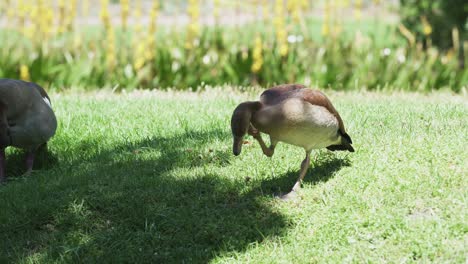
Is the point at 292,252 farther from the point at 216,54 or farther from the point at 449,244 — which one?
the point at 216,54

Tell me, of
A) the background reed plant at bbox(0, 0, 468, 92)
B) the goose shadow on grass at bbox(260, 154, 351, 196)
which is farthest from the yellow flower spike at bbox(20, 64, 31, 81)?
the goose shadow on grass at bbox(260, 154, 351, 196)

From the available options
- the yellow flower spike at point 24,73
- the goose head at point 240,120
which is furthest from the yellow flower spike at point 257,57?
the goose head at point 240,120

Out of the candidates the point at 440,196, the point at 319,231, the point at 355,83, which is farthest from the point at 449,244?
the point at 355,83

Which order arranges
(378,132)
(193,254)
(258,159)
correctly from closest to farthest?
(193,254)
(258,159)
(378,132)

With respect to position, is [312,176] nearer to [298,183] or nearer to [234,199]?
[298,183]

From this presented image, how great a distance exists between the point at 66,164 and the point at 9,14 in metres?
5.37

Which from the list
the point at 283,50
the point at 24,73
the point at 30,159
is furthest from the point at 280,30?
the point at 30,159

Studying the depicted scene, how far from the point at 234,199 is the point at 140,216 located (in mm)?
706

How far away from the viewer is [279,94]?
4641 millimetres

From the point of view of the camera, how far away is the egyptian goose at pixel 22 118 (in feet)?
17.4

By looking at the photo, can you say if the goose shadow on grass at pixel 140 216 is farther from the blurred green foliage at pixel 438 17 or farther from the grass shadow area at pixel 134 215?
the blurred green foliage at pixel 438 17

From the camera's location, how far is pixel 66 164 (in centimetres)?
575

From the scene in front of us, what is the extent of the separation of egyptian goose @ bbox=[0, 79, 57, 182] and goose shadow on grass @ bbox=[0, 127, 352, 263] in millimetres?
348

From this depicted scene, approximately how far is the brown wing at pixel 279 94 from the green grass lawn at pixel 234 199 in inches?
29.5
